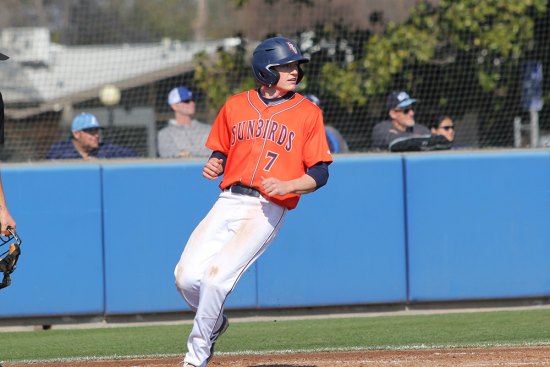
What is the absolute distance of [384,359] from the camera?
7.12 metres

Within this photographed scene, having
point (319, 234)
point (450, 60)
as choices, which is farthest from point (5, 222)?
point (450, 60)

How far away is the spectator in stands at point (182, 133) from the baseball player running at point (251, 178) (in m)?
4.49

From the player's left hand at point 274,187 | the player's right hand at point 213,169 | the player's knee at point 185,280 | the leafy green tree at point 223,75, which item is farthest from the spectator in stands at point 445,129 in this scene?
the player's knee at point 185,280

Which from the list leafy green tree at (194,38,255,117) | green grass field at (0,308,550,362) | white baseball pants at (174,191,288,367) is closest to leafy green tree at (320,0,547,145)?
leafy green tree at (194,38,255,117)

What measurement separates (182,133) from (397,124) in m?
2.18

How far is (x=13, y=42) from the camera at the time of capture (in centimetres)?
2059

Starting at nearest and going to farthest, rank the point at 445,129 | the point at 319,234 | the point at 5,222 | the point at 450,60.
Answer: the point at 5,222, the point at 319,234, the point at 445,129, the point at 450,60

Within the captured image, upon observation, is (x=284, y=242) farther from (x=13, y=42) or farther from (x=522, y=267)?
(x=13, y=42)

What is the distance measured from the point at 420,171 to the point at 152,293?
2725 mm

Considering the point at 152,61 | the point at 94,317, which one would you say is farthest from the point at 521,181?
the point at 152,61

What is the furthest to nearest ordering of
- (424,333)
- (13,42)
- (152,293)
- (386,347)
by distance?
1. (13,42)
2. (152,293)
3. (424,333)
4. (386,347)

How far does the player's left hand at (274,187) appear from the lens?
225 inches

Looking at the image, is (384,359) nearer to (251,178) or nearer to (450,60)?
(251,178)

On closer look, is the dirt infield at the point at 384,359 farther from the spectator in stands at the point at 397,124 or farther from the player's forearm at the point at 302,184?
the spectator in stands at the point at 397,124
